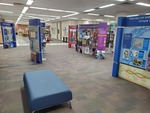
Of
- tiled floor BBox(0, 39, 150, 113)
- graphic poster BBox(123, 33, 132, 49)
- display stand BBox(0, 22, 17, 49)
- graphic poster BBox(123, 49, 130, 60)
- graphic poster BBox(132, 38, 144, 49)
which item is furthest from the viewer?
display stand BBox(0, 22, 17, 49)

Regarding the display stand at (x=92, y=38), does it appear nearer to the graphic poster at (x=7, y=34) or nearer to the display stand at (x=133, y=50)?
the display stand at (x=133, y=50)

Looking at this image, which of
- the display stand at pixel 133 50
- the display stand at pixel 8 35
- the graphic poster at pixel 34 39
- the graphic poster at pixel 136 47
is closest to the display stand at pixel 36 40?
the graphic poster at pixel 34 39

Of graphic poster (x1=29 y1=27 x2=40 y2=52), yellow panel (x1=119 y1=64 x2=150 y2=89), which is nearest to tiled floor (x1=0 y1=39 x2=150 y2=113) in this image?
yellow panel (x1=119 y1=64 x2=150 y2=89)

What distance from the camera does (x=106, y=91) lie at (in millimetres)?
3469

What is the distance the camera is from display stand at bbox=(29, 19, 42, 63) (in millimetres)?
5806

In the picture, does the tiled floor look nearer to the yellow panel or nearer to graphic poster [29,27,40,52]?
the yellow panel

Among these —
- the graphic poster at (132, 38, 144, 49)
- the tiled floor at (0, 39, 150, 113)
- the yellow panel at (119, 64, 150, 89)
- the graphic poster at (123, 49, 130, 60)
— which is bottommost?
the tiled floor at (0, 39, 150, 113)

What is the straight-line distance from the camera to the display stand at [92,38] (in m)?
7.36

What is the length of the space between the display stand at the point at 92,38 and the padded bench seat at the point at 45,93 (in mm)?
5141

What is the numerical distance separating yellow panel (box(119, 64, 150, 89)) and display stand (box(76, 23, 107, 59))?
320 centimetres

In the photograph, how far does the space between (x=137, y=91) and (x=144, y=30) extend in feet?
5.97

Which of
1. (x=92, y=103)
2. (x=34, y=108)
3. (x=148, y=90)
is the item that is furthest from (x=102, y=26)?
(x=34, y=108)

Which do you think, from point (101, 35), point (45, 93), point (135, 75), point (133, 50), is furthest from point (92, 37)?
point (45, 93)

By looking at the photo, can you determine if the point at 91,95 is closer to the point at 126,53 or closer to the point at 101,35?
the point at 126,53
